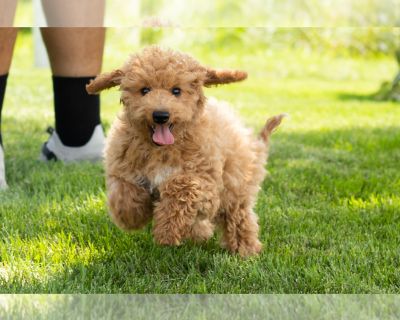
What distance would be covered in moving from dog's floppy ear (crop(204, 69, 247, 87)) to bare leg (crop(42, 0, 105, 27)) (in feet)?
3.95

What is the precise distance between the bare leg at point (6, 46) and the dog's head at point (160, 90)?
103 cm

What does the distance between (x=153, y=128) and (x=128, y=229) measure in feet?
1.24

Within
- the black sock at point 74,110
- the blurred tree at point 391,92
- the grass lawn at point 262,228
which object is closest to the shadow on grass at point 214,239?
the grass lawn at point 262,228

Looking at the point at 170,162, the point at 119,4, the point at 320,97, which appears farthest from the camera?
the point at 320,97

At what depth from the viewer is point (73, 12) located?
140 inches

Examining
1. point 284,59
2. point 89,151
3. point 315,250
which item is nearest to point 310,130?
point 89,151

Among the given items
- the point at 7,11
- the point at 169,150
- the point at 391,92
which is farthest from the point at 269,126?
the point at 391,92

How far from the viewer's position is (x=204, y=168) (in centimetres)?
248

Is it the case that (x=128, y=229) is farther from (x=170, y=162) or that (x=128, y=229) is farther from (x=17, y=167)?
(x=17, y=167)

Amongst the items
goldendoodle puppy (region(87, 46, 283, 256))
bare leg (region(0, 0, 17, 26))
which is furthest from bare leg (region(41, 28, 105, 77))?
goldendoodle puppy (region(87, 46, 283, 256))

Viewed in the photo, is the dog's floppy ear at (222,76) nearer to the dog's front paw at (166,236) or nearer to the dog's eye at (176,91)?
the dog's eye at (176,91)

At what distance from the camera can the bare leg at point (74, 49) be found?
378 cm

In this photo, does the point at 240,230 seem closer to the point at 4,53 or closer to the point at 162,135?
the point at 162,135

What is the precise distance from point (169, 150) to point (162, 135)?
109mm
